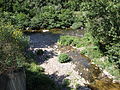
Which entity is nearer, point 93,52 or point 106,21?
point 106,21

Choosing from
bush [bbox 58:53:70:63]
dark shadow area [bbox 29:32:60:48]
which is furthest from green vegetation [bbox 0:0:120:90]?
dark shadow area [bbox 29:32:60:48]

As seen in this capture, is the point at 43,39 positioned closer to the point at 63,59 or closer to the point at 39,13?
the point at 63,59

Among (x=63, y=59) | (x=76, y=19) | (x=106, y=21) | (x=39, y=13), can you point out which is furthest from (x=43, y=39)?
(x=106, y=21)

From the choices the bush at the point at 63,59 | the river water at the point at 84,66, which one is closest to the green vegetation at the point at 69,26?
the bush at the point at 63,59

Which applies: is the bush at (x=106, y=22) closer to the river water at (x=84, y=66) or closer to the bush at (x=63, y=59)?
the river water at (x=84, y=66)

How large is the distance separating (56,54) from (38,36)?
21.7ft

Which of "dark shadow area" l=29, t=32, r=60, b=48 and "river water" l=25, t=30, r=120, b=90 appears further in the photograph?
"dark shadow area" l=29, t=32, r=60, b=48

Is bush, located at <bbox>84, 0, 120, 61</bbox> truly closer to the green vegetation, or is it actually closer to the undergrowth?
the green vegetation

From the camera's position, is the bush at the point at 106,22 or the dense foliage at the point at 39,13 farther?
the dense foliage at the point at 39,13

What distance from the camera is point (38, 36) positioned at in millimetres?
24359

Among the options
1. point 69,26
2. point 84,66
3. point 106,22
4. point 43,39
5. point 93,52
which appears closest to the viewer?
point 106,22

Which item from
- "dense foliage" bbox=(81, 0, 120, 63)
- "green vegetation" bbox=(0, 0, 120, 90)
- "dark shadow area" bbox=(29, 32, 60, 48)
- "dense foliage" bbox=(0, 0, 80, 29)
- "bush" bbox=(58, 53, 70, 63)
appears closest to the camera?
"green vegetation" bbox=(0, 0, 120, 90)

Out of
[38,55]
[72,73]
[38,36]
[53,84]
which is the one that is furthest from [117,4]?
[38,36]

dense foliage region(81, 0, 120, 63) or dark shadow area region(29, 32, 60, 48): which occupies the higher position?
dense foliage region(81, 0, 120, 63)
